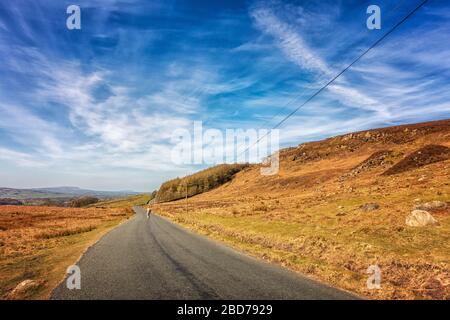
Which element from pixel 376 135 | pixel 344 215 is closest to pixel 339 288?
pixel 344 215

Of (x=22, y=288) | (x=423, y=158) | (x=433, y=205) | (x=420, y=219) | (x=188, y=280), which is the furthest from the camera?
(x=423, y=158)

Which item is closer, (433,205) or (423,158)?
(433,205)

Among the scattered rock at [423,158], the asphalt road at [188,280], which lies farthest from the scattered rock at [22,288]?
the scattered rock at [423,158]

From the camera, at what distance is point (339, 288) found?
9742 millimetres

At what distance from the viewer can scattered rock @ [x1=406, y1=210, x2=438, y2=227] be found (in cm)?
1805

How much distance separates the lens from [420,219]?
722 inches

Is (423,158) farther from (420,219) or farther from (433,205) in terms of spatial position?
(420,219)

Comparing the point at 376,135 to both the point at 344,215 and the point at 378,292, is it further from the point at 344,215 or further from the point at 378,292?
the point at 378,292

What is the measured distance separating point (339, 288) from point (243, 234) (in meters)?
14.6

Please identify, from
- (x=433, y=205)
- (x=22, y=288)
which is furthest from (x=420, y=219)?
(x=22, y=288)

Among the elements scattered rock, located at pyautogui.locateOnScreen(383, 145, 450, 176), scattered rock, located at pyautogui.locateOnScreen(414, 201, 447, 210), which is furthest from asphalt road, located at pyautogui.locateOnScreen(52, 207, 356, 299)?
scattered rock, located at pyautogui.locateOnScreen(383, 145, 450, 176)

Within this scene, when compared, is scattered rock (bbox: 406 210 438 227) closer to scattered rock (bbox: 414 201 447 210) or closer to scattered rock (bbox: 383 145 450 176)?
scattered rock (bbox: 414 201 447 210)

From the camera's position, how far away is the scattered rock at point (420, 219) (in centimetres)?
1805
